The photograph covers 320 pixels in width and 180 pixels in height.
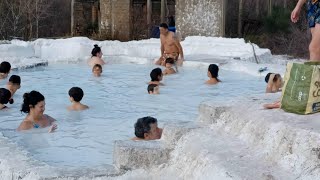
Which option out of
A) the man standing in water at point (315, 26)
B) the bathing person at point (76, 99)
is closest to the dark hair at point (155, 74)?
the bathing person at point (76, 99)

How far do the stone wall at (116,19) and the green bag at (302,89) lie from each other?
571 inches

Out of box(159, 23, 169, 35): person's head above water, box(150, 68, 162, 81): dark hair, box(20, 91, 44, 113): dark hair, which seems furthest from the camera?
box(159, 23, 169, 35): person's head above water

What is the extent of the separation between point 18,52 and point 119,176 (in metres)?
9.78

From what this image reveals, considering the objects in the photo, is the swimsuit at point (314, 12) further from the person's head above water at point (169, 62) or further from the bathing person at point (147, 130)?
the person's head above water at point (169, 62)

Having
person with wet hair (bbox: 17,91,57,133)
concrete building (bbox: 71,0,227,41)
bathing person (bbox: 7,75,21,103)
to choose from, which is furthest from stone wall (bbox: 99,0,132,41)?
person with wet hair (bbox: 17,91,57,133)

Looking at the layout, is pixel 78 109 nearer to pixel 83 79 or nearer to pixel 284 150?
pixel 83 79

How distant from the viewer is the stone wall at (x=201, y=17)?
580 inches

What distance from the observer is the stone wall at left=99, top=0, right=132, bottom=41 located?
702 inches

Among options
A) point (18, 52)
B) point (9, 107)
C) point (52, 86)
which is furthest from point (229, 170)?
point (18, 52)

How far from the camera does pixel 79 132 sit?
237 inches

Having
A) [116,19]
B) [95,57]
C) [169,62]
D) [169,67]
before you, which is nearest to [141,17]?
[116,19]

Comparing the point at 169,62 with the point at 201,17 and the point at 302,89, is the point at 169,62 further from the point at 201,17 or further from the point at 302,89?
the point at 302,89

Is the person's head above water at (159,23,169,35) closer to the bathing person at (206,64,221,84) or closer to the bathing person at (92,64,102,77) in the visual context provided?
Result: the bathing person at (92,64,102,77)

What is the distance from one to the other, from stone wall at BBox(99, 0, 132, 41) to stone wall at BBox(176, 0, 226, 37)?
3058 mm
